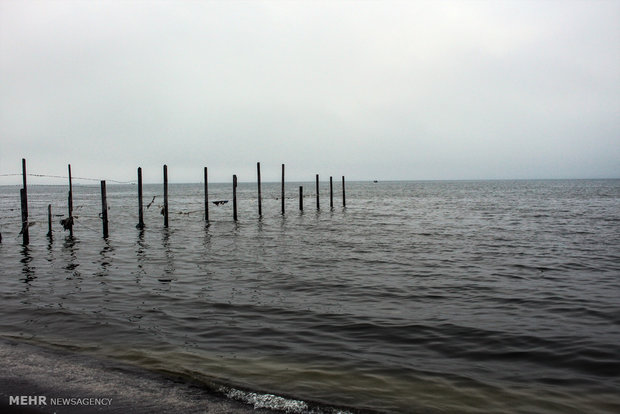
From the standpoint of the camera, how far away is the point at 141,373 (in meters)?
5.41

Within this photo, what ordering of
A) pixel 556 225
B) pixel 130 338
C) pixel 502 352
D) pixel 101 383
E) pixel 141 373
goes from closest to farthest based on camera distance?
pixel 101 383 → pixel 141 373 → pixel 502 352 → pixel 130 338 → pixel 556 225

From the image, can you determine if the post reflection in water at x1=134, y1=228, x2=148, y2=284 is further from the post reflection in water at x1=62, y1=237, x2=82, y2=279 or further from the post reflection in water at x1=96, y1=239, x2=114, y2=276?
the post reflection in water at x1=62, y1=237, x2=82, y2=279

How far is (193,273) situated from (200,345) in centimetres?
665

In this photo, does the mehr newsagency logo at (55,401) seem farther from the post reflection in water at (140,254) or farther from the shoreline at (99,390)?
the post reflection in water at (140,254)

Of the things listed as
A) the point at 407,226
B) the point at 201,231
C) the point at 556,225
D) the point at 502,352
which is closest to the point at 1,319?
the point at 502,352

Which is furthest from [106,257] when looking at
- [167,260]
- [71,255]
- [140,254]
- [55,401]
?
[55,401]

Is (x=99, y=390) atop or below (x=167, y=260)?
atop

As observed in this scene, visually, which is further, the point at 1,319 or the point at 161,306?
the point at 161,306

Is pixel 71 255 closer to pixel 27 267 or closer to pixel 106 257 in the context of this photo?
pixel 106 257

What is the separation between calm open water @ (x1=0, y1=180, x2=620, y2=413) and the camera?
222 inches

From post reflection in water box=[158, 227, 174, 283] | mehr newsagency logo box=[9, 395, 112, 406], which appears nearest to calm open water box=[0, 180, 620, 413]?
post reflection in water box=[158, 227, 174, 283]

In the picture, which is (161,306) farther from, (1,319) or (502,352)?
(502,352)

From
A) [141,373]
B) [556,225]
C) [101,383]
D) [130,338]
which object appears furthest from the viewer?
[556,225]

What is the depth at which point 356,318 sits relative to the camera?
8.60 meters
